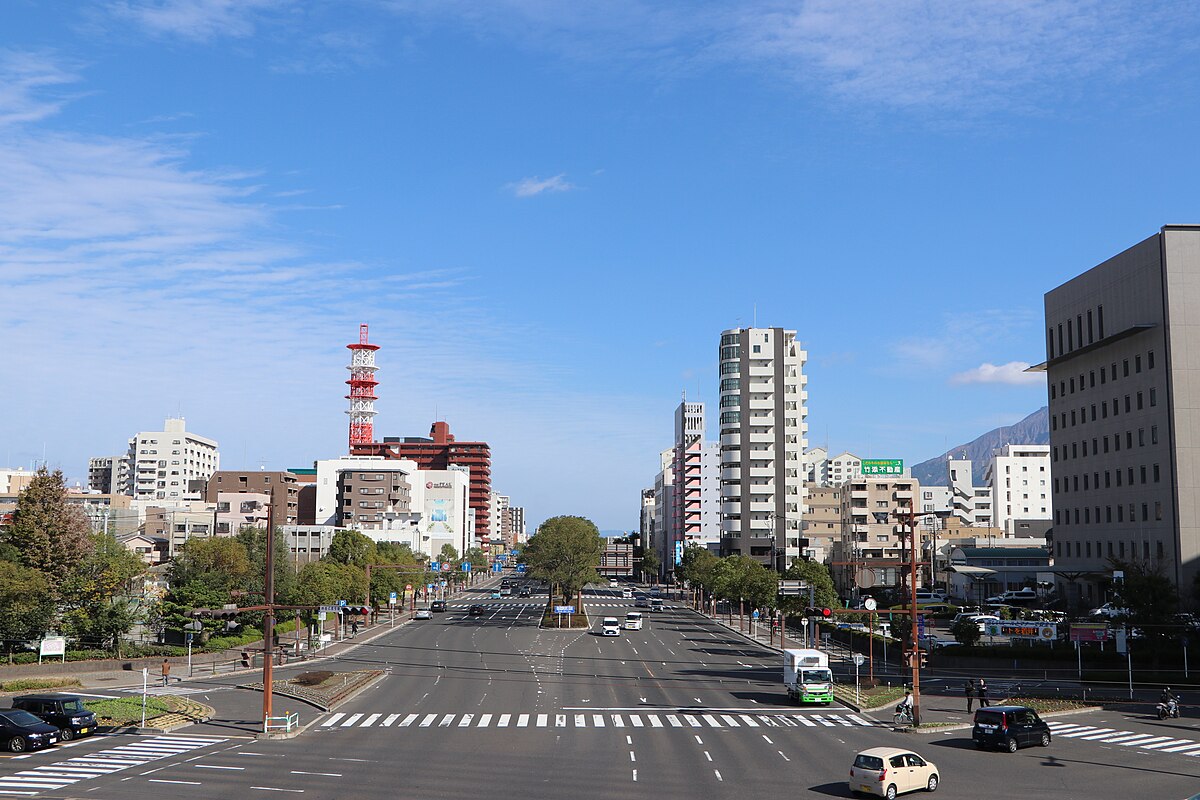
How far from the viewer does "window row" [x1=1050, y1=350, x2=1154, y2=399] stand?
9612 centimetres

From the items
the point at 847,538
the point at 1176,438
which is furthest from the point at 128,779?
the point at 847,538

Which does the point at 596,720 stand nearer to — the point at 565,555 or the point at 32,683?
the point at 32,683

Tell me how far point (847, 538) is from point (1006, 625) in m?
104

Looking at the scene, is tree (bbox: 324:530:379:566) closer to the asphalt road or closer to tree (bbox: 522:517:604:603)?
tree (bbox: 522:517:604:603)

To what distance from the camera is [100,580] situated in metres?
74.6

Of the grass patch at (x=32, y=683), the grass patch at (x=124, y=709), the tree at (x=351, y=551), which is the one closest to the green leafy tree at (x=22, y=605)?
the grass patch at (x=32, y=683)

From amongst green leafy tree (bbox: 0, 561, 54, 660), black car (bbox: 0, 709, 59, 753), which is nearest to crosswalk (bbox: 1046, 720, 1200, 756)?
black car (bbox: 0, 709, 59, 753)

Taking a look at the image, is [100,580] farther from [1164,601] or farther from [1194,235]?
[1194,235]

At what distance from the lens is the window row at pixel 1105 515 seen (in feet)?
307

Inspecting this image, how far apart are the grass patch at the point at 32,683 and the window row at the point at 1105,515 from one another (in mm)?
87576

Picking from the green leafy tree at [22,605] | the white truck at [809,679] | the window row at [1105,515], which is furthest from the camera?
the window row at [1105,515]

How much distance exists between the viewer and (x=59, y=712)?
43938 millimetres

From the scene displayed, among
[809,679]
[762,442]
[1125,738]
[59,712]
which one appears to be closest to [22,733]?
[59,712]

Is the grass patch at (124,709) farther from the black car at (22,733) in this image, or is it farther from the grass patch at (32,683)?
the grass patch at (32,683)
